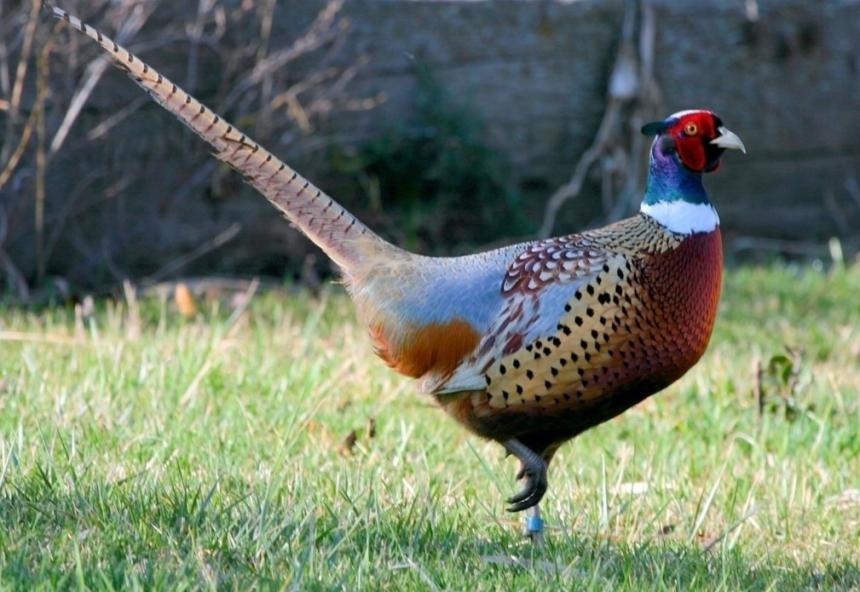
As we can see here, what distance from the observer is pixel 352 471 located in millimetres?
3771

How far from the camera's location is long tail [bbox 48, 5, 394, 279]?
3529 mm

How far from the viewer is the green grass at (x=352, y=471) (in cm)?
285

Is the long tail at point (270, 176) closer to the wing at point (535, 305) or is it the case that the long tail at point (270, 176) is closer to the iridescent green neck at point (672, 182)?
the wing at point (535, 305)

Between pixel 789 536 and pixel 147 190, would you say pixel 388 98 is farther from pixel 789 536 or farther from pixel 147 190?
pixel 789 536

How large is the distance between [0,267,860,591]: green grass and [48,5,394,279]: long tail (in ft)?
1.86

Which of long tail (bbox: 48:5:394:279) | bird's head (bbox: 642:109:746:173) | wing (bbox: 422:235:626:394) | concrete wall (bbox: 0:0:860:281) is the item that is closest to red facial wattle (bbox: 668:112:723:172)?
bird's head (bbox: 642:109:746:173)

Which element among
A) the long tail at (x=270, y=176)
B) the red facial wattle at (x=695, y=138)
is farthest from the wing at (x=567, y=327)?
the long tail at (x=270, y=176)

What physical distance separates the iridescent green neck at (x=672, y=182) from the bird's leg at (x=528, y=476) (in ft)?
2.28

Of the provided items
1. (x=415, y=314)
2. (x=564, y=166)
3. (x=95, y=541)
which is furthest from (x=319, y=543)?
(x=564, y=166)

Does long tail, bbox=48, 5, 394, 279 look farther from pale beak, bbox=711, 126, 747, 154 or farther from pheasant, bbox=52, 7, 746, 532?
pale beak, bbox=711, 126, 747, 154

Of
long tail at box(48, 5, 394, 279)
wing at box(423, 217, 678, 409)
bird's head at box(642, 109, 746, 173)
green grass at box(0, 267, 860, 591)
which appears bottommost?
green grass at box(0, 267, 860, 591)

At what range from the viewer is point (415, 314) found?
3.67m

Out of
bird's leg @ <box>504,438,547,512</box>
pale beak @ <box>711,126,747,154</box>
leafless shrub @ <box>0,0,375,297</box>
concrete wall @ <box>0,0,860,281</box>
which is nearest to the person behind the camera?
bird's leg @ <box>504,438,547,512</box>

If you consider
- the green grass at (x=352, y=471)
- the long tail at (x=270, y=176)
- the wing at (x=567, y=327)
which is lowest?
the green grass at (x=352, y=471)
